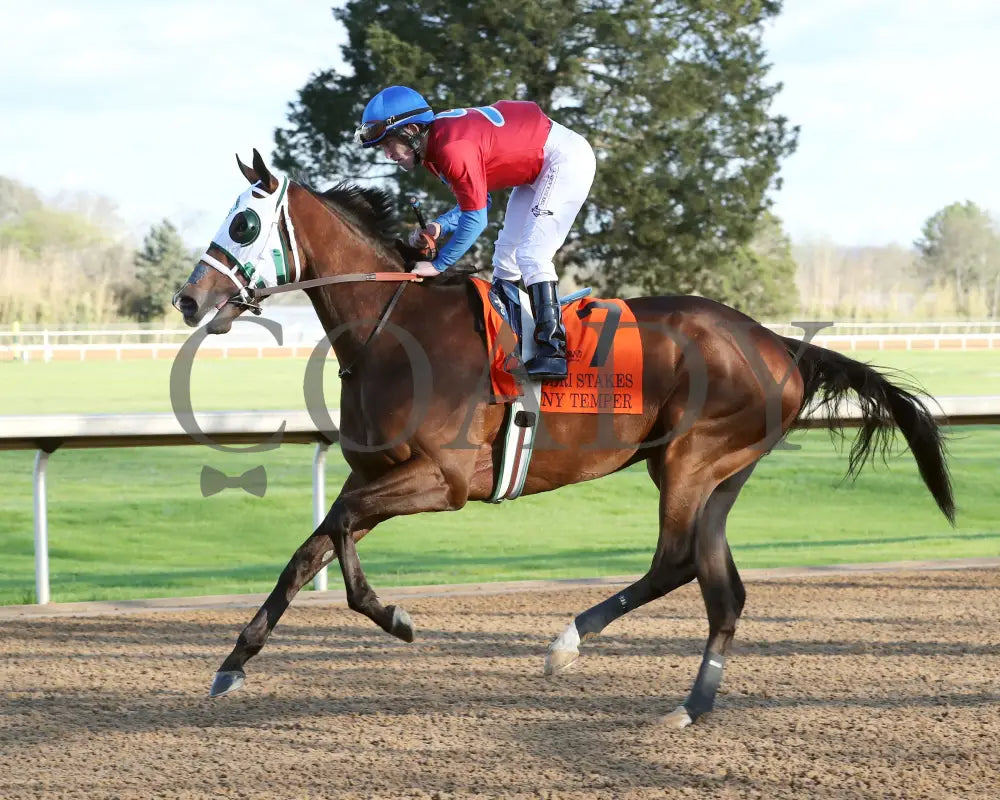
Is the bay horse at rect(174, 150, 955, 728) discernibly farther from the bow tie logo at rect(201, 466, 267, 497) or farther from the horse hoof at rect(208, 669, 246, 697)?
the bow tie logo at rect(201, 466, 267, 497)

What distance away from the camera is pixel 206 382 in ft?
73.0

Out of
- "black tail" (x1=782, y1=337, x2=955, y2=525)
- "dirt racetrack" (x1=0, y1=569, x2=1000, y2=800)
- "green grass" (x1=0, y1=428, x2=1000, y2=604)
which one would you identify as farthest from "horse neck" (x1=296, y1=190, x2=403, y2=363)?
"green grass" (x1=0, y1=428, x2=1000, y2=604)

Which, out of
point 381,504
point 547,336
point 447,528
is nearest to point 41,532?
point 381,504

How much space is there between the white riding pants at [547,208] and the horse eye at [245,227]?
78 centimetres

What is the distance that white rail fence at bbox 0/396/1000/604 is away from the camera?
17.0 ft

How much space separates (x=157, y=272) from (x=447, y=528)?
38698mm

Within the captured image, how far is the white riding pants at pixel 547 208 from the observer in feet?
12.9

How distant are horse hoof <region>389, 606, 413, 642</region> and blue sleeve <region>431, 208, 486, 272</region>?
3.48 ft

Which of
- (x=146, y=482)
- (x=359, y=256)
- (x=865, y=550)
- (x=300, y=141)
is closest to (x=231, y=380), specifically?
(x=300, y=141)

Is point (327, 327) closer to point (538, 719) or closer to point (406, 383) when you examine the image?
point (406, 383)

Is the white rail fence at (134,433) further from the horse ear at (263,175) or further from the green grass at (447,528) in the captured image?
the horse ear at (263,175)

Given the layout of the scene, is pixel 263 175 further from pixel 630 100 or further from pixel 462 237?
pixel 630 100

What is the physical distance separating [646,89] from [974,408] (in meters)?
18.5

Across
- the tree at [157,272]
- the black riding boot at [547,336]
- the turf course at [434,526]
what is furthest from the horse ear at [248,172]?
the tree at [157,272]
